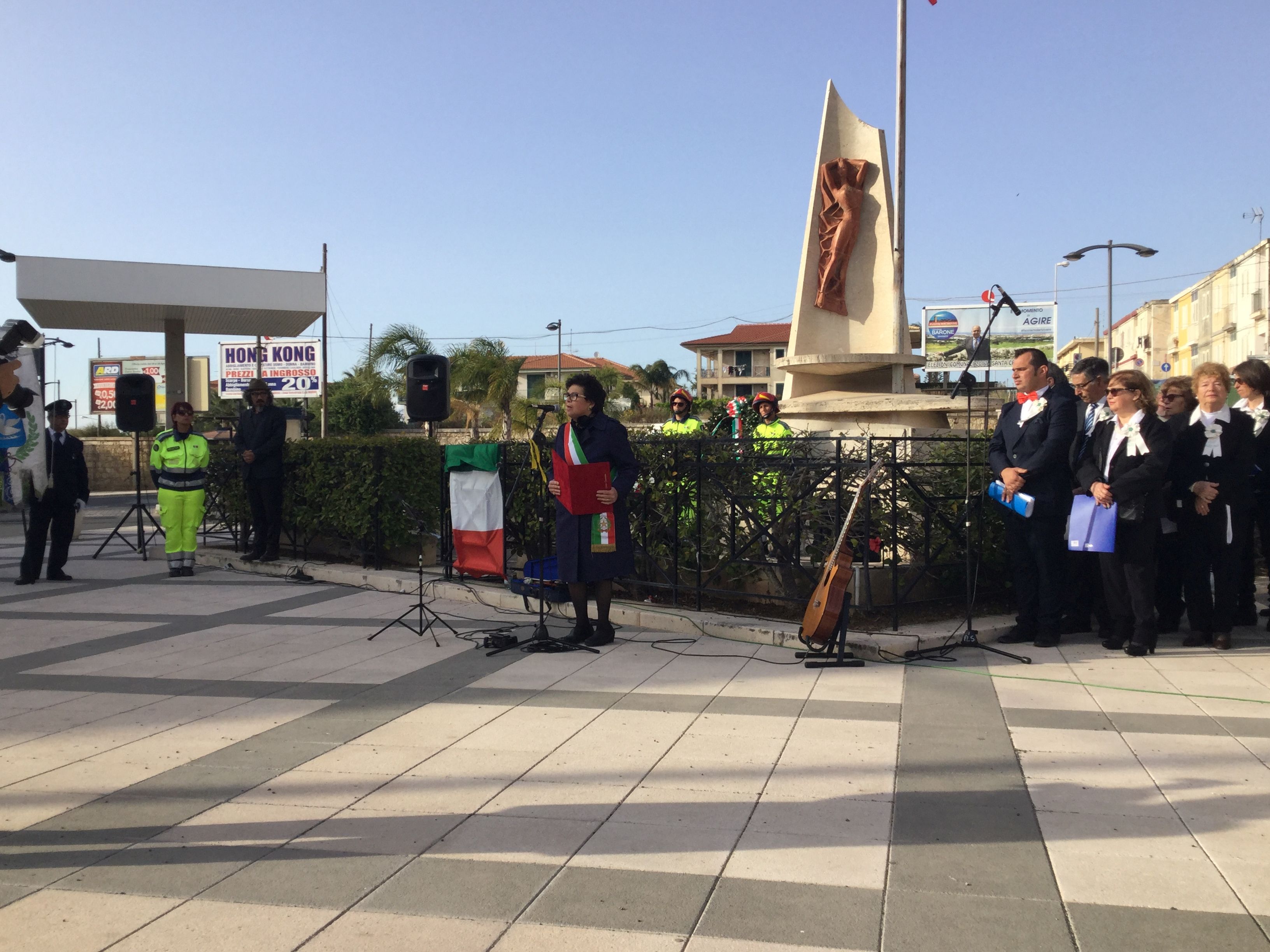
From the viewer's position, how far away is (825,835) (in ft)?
12.3

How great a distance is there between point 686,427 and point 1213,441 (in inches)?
184

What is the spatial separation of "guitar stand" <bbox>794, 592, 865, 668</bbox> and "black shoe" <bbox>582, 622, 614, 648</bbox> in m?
1.43

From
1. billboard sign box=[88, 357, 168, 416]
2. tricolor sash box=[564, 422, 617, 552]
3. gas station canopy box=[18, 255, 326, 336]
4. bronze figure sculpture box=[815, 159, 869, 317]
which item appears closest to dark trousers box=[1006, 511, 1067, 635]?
tricolor sash box=[564, 422, 617, 552]

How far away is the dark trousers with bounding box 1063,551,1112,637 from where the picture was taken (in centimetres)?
772

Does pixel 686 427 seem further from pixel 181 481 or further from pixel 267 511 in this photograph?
pixel 181 481

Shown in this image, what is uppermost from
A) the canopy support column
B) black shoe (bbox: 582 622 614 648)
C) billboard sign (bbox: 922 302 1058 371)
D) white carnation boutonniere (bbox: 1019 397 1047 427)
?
billboard sign (bbox: 922 302 1058 371)

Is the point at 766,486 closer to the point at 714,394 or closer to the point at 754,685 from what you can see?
the point at 754,685

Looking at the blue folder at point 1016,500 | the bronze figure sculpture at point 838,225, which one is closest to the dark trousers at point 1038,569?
the blue folder at point 1016,500

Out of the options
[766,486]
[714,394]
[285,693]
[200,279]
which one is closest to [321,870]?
[285,693]

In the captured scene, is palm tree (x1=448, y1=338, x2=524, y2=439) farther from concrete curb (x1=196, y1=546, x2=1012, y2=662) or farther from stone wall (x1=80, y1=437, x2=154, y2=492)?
concrete curb (x1=196, y1=546, x2=1012, y2=662)

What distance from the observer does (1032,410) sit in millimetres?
7312

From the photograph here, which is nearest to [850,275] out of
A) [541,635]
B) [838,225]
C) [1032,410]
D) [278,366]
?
[838,225]

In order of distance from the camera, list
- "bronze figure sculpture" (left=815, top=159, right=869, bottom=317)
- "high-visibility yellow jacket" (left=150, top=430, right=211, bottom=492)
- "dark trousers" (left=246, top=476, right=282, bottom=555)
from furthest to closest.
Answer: "bronze figure sculpture" (left=815, top=159, right=869, bottom=317) < "dark trousers" (left=246, top=476, right=282, bottom=555) < "high-visibility yellow jacket" (left=150, top=430, right=211, bottom=492)

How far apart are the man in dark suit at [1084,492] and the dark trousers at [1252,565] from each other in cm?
104
